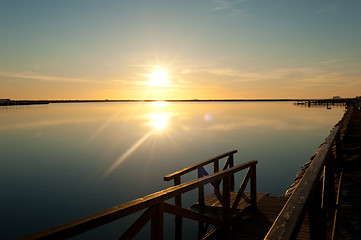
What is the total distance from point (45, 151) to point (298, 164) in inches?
980

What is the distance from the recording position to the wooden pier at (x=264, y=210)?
266 centimetres

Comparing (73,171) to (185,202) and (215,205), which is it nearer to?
(185,202)

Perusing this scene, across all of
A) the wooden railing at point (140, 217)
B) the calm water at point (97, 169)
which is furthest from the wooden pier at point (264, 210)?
the calm water at point (97, 169)

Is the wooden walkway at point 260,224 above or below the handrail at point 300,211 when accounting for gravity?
below

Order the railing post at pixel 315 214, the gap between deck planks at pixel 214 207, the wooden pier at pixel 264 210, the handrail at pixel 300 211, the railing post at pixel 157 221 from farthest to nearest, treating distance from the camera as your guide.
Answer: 1. the gap between deck planks at pixel 214 207
2. the railing post at pixel 157 221
3. the railing post at pixel 315 214
4. the wooden pier at pixel 264 210
5. the handrail at pixel 300 211

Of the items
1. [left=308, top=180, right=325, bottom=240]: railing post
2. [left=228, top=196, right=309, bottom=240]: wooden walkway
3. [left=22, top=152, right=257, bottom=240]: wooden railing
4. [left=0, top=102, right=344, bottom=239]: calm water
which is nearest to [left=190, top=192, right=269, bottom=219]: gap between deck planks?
[left=228, top=196, right=309, bottom=240]: wooden walkway

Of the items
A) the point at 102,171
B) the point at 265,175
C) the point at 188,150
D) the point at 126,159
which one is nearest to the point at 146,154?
the point at 126,159

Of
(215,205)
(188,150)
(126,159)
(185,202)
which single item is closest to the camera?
(215,205)

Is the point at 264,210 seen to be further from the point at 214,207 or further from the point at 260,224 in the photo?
the point at 214,207

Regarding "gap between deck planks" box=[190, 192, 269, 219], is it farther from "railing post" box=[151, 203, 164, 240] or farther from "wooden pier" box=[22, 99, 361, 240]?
"railing post" box=[151, 203, 164, 240]

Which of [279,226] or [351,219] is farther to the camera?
[351,219]

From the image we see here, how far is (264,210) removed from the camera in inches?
308

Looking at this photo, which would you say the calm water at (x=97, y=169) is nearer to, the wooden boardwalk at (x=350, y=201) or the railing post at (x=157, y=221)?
the wooden boardwalk at (x=350, y=201)

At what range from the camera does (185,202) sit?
14.1 m
